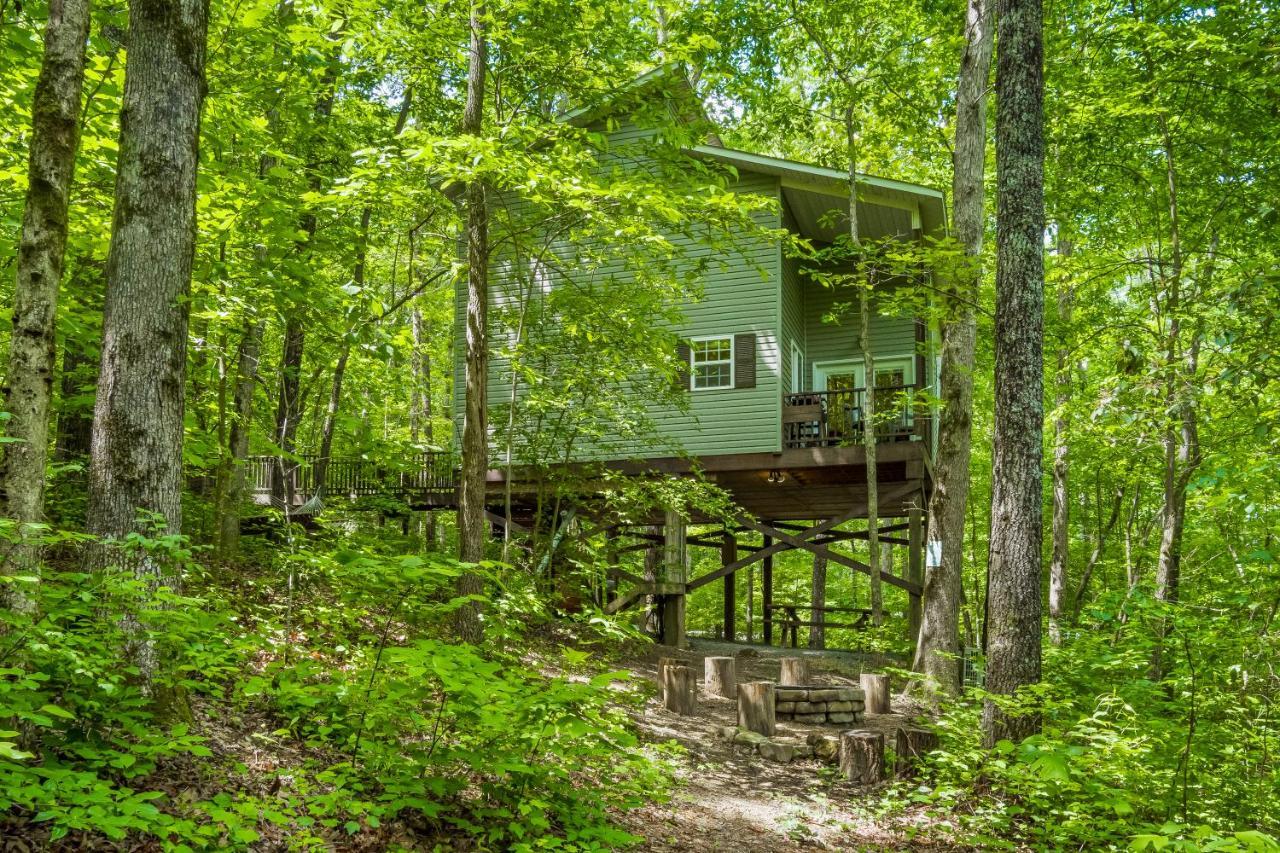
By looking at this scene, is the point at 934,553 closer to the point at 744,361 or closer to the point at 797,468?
the point at 797,468

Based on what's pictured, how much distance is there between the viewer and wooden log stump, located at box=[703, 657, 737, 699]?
1212cm

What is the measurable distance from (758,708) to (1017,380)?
504 centimetres

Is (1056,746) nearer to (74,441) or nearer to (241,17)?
(241,17)

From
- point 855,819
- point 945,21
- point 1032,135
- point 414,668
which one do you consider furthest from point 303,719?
point 945,21

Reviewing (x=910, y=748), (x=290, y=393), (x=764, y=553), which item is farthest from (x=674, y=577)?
(x=910, y=748)

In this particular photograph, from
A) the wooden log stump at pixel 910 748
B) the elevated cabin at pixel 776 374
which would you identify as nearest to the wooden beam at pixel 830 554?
the elevated cabin at pixel 776 374

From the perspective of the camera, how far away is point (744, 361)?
15828 mm

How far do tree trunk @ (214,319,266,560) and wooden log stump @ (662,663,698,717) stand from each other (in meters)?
5.31

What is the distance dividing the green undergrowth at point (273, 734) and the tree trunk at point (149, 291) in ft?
0.99

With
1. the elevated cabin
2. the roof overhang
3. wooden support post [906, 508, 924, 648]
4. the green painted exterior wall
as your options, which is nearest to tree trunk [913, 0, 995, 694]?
the roof overhang

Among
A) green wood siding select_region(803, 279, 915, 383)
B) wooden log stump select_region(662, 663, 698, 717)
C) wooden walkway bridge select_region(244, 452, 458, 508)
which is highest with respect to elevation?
green wood siding select_region(803, 279, 915, 383)

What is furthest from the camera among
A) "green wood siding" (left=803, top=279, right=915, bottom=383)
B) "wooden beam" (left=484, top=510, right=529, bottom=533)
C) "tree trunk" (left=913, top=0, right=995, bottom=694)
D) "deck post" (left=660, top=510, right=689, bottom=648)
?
"green wood siding" (left=803, top=279, right=915, bottom=383)

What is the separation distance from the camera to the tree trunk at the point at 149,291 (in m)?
4.66

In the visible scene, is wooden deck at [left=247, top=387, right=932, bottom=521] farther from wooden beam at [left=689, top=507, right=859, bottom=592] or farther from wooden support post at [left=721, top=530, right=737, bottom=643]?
wooden support post at [left=721, top=530, right=737, bottom=643]
